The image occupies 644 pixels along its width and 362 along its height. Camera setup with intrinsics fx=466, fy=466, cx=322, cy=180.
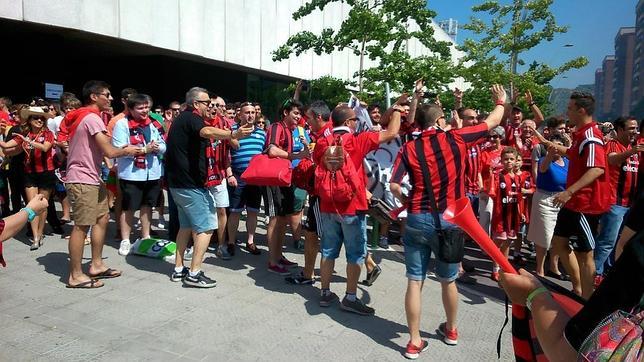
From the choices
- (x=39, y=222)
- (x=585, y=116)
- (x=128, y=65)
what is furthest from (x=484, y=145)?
(x=128, y=65)

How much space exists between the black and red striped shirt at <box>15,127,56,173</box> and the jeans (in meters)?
7.19

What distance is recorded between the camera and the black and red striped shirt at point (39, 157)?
6461 mm

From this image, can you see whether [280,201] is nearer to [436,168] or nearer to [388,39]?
[436,168]

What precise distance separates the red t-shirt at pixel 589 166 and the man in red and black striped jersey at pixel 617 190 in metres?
0.58

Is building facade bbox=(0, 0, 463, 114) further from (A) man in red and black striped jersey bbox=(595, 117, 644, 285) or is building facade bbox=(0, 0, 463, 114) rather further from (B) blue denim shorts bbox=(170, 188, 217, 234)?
(A) man in red and black striped jersey bbox=(595, 117, 644, 285)

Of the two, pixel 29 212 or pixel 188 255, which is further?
pixel 188 255

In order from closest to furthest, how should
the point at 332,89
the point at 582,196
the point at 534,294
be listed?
1. the point at 534,294
2. the point at 582,196
3. the point at 332,89

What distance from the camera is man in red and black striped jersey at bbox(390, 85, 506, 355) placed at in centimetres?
375

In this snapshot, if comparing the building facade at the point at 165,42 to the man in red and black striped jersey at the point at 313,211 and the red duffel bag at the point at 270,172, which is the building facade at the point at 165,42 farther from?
the man in red and black striped jersey at the point at 313,211

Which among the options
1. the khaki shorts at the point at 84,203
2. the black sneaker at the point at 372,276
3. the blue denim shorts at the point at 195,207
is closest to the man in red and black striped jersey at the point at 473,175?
the black sneaker at the point at 372,276

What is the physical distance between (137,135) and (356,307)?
3699 millimetres

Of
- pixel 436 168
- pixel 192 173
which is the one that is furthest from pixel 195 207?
pixel 436 168

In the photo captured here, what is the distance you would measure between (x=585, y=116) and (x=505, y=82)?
589 inches

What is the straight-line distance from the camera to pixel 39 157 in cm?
651
